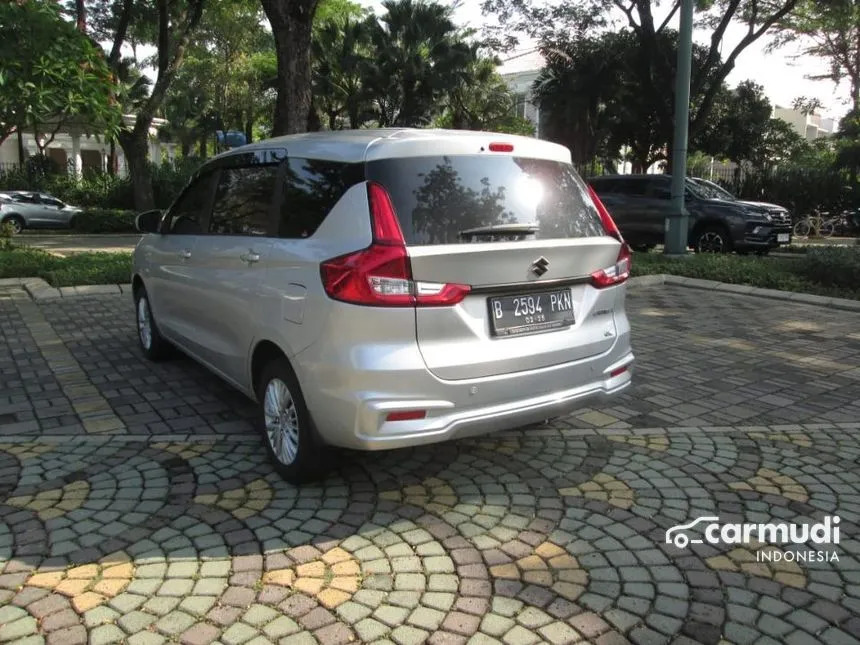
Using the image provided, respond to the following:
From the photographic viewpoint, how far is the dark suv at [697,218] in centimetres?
1439

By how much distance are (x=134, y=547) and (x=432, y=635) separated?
4.54 ft

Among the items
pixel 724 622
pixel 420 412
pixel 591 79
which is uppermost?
pixel 591 79

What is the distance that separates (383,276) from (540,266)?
2.71 feet

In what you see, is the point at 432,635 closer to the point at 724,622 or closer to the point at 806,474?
the point at 724,622

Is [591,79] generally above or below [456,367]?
above

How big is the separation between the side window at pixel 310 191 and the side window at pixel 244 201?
20 centimetres

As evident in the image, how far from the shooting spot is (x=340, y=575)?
2900 mm

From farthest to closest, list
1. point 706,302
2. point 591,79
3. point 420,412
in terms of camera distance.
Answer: point 591,79 → point 706,302 → point 420,412

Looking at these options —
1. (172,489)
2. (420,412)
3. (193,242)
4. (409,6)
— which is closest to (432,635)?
(420,412)

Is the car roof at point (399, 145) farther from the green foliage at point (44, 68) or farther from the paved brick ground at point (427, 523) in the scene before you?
the green foliage at point (44, 68)

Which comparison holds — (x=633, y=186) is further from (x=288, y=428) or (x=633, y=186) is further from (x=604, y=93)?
(x=288, y=428)

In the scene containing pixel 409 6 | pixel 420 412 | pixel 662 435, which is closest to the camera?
pixel 420 412

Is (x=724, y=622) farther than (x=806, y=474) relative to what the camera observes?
No

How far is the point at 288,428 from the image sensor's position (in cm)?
372
